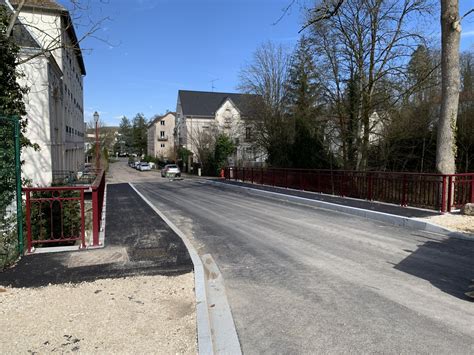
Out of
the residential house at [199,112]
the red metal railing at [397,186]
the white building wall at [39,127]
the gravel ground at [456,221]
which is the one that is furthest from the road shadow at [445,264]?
the residential house at [199,112]

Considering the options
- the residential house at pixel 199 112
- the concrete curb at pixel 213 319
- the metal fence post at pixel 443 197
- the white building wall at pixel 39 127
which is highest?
the residential house at pixel 199 112

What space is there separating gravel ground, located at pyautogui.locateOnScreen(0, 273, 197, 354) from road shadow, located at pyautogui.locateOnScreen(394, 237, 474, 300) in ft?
11.4

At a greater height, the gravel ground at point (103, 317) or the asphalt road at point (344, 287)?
the gravel ground at point (103, 317)

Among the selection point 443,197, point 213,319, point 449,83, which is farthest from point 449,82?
point 213,319

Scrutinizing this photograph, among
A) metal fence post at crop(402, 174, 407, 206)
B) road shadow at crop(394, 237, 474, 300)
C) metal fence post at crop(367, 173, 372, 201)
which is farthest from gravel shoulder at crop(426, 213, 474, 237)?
metal fence post at crop(367, 173, 372, 201)

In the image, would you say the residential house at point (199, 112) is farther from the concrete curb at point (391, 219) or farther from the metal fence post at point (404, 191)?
the metal fence post at point (404, 191)

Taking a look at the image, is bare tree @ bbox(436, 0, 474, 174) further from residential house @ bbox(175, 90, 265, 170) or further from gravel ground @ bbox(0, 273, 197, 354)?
residential house @ bbox(175, 90, 265, 170)

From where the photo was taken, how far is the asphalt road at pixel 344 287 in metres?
3.57

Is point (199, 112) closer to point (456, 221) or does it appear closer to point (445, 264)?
point (456, 221)

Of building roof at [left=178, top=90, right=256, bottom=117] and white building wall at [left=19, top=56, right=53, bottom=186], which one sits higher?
building roof at [left=178, top=90, right=256, bottom=117]

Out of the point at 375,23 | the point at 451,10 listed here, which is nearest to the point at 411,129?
the point at 375,23

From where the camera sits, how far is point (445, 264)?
6.07 meters

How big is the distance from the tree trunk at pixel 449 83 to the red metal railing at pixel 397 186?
838 mm

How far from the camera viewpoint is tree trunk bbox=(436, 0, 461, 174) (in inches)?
435
